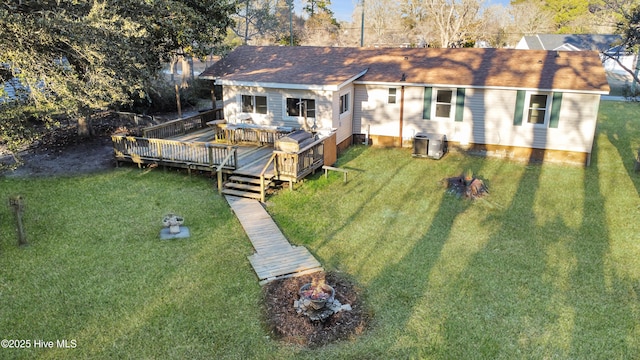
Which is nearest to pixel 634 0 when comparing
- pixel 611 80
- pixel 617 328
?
pixel 617 328

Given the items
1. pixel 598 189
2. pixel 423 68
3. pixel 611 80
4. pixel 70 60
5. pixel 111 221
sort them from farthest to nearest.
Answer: pixel 611 80
pixel 423 68
pixel 598 189
pixel 70 60
pixel 111 221

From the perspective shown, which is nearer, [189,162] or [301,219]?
[301,219]

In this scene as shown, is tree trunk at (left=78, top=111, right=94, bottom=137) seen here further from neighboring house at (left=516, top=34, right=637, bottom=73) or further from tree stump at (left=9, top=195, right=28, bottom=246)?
neighboring house at (left=516, top=34, right=637, bottom=73)

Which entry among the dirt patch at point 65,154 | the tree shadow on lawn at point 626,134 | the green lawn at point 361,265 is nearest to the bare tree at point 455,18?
the tree shadow on lawn at point 626,134

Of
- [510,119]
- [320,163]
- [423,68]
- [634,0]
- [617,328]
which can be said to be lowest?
[617,328]

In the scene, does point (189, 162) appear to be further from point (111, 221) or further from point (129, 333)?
point (129, 333)

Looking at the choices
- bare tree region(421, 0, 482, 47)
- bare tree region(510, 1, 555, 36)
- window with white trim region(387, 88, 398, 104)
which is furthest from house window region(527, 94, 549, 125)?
bare tree region(510, 1, 555, 36)
